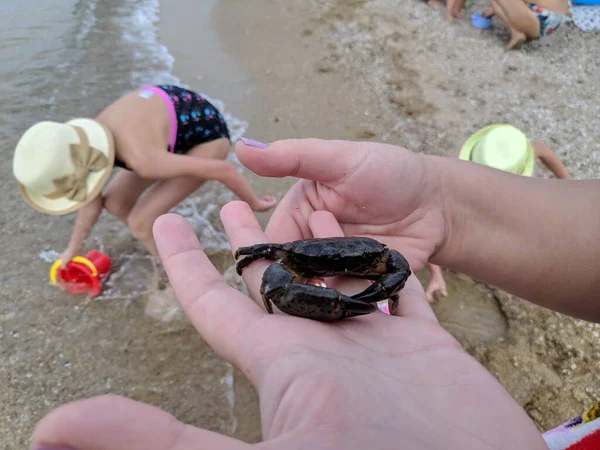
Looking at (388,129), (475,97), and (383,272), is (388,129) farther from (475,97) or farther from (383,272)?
(383,272)

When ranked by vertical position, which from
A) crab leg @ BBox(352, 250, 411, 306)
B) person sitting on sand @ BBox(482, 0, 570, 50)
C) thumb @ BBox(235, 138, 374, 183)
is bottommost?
crab leg @ BBox(352, 250, 411, 306)

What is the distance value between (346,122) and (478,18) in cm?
306

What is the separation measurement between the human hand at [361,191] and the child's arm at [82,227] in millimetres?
1971

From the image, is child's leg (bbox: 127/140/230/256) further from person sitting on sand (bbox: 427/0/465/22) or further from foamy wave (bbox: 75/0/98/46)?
person sitting on sand (bbox: 427/0/465/22)

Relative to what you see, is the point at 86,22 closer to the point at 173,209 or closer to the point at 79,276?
the point at 173,209

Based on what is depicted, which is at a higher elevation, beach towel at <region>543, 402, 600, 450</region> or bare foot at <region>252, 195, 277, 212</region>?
beach towel at <region>543, 402, 600, 450</region>

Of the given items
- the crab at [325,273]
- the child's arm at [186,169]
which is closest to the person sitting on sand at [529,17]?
the child's arm at [186,169]

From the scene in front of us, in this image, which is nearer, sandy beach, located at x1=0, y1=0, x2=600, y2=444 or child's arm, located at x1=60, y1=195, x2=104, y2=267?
sandy beach, located at x1=0, y1=0, x2=600, y2=444

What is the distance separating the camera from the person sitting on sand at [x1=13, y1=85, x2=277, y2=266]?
3.14m

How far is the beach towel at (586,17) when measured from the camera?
6.10 meters

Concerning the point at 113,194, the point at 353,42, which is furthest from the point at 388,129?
the point at 113,194

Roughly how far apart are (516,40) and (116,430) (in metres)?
6.21

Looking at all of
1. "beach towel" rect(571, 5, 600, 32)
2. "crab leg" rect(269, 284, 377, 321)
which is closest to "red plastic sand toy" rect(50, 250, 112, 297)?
"crab leg" rect(269, 284, 377, 321)

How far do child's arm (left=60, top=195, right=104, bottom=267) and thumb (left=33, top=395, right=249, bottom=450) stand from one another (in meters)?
2.90
